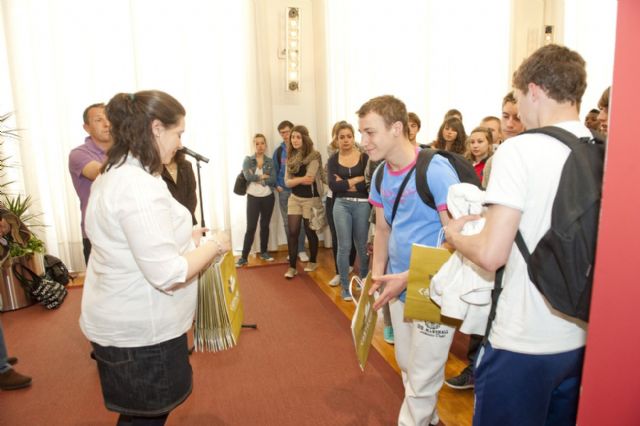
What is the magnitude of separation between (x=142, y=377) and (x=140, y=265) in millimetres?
403

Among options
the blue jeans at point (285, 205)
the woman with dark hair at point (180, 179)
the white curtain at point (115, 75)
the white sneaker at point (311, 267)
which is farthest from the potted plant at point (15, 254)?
the white sneaker at point (311, 267)

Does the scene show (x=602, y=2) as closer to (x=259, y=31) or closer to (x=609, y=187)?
(x=259, y=31)

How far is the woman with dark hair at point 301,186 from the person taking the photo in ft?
14.9

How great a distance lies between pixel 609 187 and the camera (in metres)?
0.83

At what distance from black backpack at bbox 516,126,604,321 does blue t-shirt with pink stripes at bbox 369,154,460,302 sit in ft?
2.14

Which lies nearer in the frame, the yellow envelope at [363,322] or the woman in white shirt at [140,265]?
the woman in white shirt at [140,265]

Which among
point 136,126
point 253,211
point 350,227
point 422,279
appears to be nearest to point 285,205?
point 253,211

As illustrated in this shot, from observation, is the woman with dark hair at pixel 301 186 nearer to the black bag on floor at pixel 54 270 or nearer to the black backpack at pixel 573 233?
the black bag on floor at pixel 54 270

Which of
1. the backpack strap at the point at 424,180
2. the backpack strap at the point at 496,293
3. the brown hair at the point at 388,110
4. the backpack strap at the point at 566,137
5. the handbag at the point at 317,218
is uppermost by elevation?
the brown hair at the point at 388,110

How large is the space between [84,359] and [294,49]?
4205 millimetres

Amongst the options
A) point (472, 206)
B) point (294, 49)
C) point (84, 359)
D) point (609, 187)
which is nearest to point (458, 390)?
point (472, 206)

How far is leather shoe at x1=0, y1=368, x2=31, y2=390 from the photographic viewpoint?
2.60m

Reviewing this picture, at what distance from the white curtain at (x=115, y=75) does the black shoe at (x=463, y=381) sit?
12.1 ft

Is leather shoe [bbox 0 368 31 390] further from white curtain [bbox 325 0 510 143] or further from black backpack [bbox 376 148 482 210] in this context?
white curtain [bbox 325 0 510 143]
